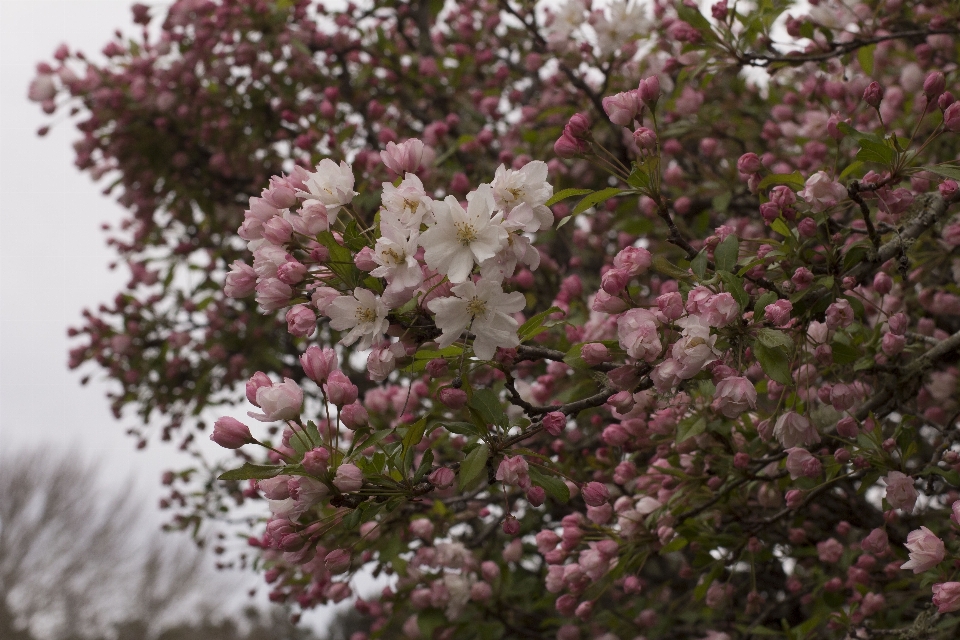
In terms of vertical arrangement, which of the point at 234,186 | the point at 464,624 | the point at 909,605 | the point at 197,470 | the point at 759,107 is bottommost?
the point at 909,605

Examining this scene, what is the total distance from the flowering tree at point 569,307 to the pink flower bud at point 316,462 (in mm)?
11

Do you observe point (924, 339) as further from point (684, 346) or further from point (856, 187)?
point (684, 346)

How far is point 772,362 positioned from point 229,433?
80cm

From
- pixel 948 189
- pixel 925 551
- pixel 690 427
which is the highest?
pixel 948 189

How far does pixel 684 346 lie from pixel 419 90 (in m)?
2.38

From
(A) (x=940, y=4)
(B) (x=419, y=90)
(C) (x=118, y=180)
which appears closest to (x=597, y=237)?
(B) (x=419, y=90)

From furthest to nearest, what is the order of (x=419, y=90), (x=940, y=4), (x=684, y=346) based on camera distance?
1. (x=419, y=90)
2. (x=940, y=4)
3. (x=684, y=346)

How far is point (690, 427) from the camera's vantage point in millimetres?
1484

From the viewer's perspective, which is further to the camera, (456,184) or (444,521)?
(456,184)

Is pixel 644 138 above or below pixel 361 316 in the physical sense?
above

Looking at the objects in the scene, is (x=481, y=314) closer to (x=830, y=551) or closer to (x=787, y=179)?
(x=787, y=179)

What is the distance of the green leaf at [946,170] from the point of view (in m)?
1.15

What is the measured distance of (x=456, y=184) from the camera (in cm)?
230

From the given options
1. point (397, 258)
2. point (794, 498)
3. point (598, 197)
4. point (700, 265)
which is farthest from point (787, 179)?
point (397, 258)
